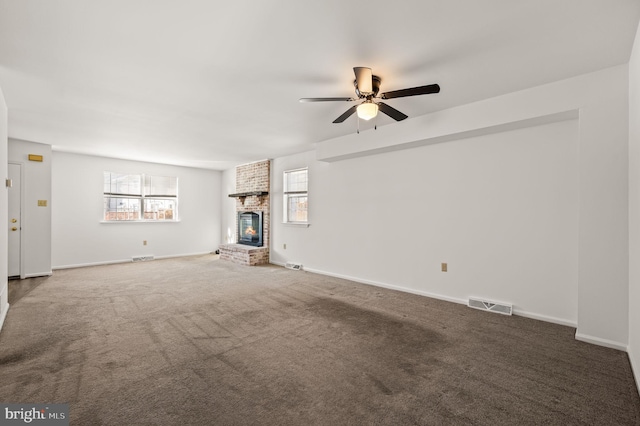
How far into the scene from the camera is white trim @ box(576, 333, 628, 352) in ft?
9.02

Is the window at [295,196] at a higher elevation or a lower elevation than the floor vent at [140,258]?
higher

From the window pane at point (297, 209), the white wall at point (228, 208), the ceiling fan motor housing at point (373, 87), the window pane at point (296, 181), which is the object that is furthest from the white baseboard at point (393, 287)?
the white wall at point (228, 208)

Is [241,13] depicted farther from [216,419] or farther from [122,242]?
[122,242]

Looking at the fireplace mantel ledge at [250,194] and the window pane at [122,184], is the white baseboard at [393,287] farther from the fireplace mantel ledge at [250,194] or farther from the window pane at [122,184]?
the window pane at [122,184]

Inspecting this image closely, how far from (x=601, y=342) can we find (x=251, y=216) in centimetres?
691

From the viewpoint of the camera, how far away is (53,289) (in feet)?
15.5

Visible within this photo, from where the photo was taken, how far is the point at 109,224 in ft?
23.3

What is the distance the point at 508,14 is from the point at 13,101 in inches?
211

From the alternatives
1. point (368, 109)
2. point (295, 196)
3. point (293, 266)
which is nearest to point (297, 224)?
point (295, 196)

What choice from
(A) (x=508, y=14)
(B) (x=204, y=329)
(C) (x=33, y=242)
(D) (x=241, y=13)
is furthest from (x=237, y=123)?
(C) (x=33, y=242)

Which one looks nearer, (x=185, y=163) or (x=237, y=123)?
(x=237, y=123)

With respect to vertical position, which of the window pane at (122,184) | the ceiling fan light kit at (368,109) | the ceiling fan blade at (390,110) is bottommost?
the window pane at (122,184)

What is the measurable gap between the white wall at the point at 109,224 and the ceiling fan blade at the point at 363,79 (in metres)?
6.95

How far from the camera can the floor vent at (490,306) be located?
3696mm
